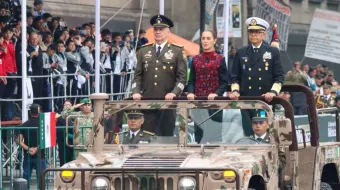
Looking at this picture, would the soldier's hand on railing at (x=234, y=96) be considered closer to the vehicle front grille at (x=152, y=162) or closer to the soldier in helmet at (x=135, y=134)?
the soldier in helmet at (x=135, y=134)

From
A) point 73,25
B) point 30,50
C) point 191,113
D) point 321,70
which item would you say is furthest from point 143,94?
point 321,70

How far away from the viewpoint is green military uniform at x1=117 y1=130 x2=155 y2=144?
44.3 feet

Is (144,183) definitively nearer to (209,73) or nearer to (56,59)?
(209,73)

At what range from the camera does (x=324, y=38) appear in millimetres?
34938

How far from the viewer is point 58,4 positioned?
3056 cm

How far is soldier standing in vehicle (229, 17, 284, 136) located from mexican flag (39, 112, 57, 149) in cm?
312

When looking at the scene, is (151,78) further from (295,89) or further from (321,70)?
(321,70)

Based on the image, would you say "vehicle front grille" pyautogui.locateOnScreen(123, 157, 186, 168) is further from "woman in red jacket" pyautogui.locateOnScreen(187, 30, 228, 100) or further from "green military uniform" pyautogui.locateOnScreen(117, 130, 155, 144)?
"woman in red jacket" pyautogui.locateOnScreen(187, 30, 228, 100)

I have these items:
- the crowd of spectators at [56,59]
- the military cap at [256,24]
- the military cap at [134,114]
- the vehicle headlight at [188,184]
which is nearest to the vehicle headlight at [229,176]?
the vehicle headlight at [188,184]

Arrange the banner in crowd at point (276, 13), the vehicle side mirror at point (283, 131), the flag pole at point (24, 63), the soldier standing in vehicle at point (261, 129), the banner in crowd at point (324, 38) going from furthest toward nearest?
the banner in crowd at point (324, 38) < the banner in crowd at point (276, 13) < the flag pole at point (24, 63) < the soldier standing in vehicle at point (261, 129) < the vehicle side mirror at point (283, 131)

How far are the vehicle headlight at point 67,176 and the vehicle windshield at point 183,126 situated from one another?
1147mm

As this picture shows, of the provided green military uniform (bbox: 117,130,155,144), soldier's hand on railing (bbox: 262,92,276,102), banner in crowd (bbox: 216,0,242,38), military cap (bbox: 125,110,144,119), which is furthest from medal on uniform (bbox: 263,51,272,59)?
banner in crowd (bbox: 216,0,242,38)

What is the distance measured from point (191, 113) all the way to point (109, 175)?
66.6 inches

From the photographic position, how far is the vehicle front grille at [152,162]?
40.4 feet
